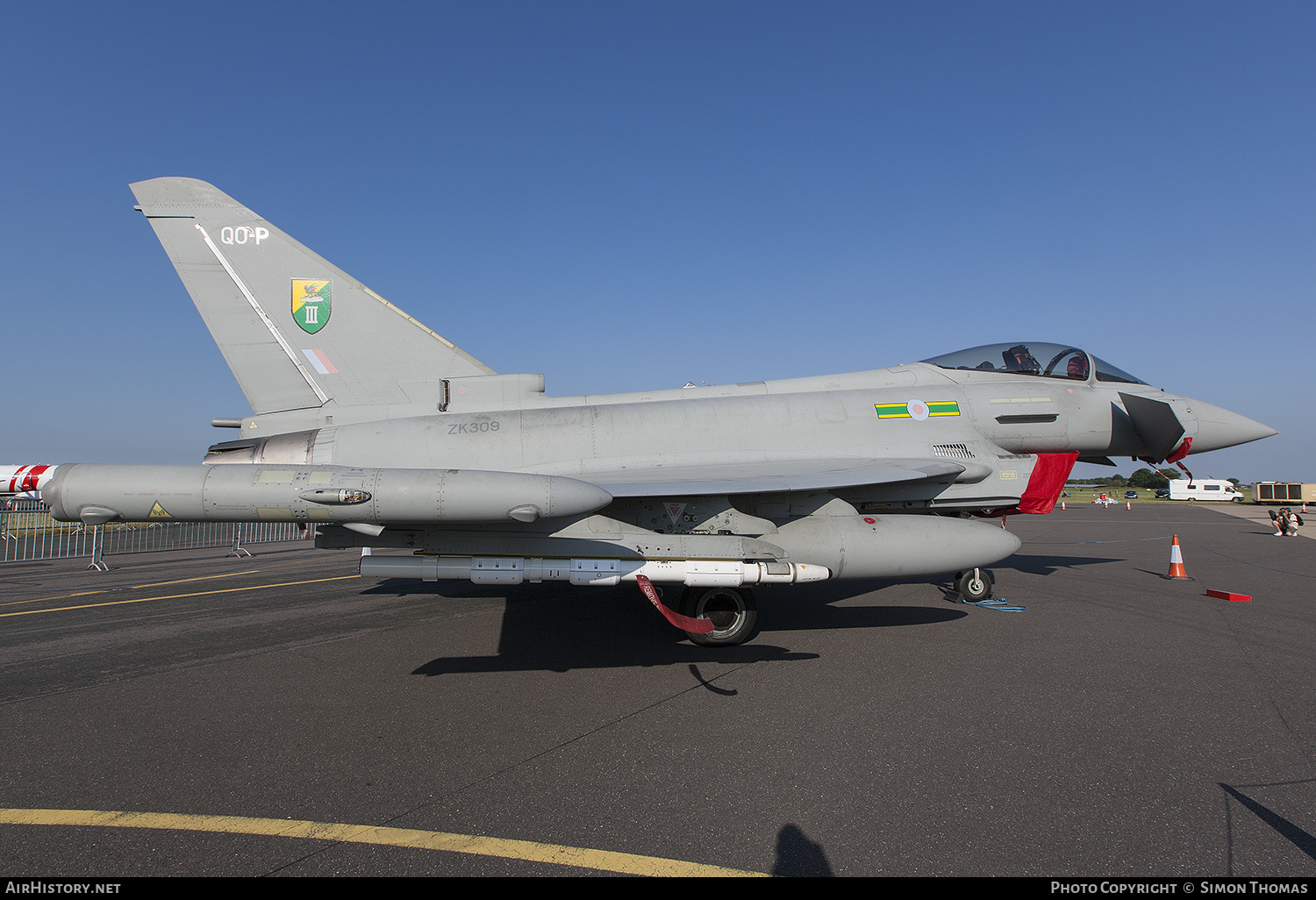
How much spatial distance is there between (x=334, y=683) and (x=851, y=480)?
4.62m

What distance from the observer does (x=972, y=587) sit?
7.91 meters

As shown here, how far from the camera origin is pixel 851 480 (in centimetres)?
561

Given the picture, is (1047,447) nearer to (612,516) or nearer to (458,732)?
(612,516)

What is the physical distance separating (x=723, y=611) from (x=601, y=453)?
1945mm

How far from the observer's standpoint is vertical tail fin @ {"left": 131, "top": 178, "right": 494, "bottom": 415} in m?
6.45

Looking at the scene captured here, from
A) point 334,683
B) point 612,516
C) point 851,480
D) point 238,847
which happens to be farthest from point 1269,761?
point 334,683

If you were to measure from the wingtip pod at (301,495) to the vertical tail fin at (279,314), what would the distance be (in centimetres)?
220

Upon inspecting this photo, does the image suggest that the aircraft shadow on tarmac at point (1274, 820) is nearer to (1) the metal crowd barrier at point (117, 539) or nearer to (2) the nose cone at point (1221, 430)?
(2) the nose cone at point (1221, 430)

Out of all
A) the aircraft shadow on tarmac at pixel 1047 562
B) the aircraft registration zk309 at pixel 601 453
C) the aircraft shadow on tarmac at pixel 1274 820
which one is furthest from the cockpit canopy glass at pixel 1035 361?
the aircraft shadow on tarmac at pixel 1274 820

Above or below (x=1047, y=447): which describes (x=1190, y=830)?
below

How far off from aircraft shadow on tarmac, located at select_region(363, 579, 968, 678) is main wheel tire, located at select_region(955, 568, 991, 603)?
13.0 inches

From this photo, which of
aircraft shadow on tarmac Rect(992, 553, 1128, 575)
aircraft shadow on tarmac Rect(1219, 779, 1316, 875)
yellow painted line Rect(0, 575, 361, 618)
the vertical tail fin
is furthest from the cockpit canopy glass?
yellow painted line Rect(0, 575, 361, 618)

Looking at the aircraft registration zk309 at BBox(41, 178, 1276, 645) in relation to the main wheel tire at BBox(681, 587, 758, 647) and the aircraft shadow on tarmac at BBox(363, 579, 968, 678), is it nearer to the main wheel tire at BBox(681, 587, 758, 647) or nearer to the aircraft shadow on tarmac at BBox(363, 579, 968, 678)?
the main wheel tire at BBox(681, 587, 758, 647)

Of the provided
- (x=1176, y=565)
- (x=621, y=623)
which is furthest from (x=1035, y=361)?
(x=621, y=623)
